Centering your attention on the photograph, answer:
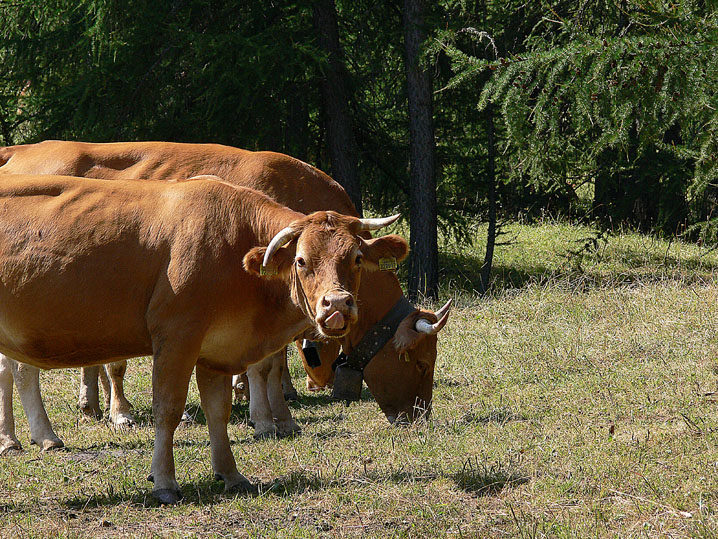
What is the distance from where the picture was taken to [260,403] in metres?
7.83

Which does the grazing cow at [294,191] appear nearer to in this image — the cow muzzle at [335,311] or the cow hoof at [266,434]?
the cow hoof at [266,434]

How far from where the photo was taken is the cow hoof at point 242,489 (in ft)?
19.5

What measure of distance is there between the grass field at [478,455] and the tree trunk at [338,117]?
4145 millimetres

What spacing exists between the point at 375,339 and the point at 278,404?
1025 millimetres

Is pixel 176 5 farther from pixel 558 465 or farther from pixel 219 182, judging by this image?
pixel 558 465

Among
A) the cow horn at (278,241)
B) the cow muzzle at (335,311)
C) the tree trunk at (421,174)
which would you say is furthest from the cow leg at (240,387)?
the tree trunk at (421,174)

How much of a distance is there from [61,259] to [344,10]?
1009 cm

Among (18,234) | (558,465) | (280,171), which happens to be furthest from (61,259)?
(558,465)

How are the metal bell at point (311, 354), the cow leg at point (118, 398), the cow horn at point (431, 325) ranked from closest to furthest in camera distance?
the cow horn at point (431, 325)
the metal bell at point (311, 354)
the cow leg at point (118, 398)

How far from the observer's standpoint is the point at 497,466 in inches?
243

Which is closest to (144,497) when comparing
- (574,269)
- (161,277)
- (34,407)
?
(161,277)

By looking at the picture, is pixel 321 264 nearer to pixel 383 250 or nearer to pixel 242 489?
pixel 383 250

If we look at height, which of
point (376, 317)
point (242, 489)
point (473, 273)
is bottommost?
point (473, 273)

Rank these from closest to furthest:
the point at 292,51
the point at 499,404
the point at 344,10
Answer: the point at 499,404
the point at 292,51
the point at 344,10
